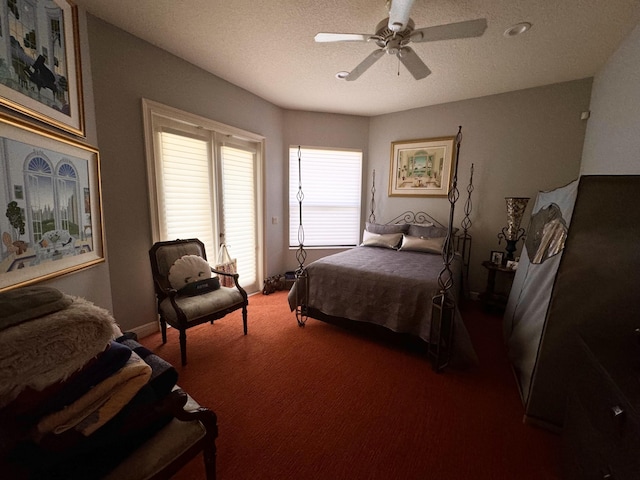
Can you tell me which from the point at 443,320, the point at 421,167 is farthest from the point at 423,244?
the point at 443,320

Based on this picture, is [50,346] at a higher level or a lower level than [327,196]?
lower

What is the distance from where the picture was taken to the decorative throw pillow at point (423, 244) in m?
3.32

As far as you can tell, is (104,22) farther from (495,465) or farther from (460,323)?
(495,465)

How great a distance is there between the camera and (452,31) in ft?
5.38

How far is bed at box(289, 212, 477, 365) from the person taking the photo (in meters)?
2.10

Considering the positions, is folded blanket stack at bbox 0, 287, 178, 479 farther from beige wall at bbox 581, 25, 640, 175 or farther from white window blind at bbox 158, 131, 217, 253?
beige wall at bbox 581, 25, 640, 175

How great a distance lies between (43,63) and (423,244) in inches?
144

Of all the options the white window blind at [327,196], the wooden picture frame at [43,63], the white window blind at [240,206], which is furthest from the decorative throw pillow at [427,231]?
the wooden picture frame at [43,63]

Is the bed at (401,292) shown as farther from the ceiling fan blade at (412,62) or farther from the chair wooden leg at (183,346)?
the chair wooden leg at (183,346)

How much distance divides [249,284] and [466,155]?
3594 millimetres

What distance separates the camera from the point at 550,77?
9.27 ft

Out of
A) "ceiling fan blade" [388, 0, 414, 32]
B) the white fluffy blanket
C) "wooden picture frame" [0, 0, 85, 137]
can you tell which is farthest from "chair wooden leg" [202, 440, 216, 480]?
"ceiling fan blade" [388, 0, 414, 32]

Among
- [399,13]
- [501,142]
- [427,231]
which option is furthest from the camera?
[427,231]

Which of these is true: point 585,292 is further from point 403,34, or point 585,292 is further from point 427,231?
point 427,231
